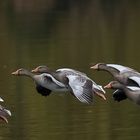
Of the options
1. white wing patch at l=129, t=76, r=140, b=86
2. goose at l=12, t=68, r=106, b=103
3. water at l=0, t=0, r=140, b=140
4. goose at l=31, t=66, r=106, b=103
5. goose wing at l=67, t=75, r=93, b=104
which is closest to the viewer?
goose wing at l=67, t=75, r=93, b=104

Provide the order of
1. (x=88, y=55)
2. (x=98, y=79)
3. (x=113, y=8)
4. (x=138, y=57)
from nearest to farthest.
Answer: (x=98, y=79) < (x=138, y=57) < (x=88, y=55) < (x=113, y=8)

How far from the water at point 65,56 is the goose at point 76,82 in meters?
4.03

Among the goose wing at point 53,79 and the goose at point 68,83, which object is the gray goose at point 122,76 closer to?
the goose at point 68,83

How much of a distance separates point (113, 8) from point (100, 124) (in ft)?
170

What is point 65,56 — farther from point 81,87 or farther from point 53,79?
point 81,87

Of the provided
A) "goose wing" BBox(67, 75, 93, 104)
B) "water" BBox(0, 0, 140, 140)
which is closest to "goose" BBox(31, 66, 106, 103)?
"goose wing" BBox(67, 75, 93, 104)

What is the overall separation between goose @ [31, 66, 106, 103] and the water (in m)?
4.03

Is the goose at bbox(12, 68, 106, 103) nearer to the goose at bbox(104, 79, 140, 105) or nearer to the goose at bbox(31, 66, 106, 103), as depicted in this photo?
the goose at bbox(31, 66, 106, 103)

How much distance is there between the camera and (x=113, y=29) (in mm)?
55812

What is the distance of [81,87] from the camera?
50.2 feet

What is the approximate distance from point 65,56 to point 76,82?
23079mm

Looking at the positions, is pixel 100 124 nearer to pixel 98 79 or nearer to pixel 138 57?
pixel 98 79

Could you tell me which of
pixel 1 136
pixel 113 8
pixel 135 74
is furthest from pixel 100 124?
pixel 113 8

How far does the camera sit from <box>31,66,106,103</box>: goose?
49.8ft
